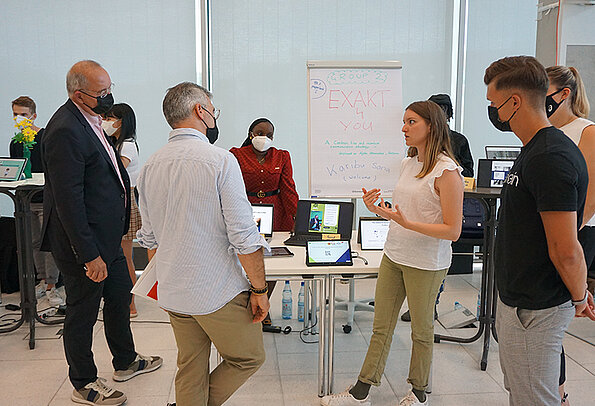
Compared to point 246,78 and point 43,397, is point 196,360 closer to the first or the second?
point 43,397

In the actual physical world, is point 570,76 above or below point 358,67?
below

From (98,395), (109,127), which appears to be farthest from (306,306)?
(109,127)

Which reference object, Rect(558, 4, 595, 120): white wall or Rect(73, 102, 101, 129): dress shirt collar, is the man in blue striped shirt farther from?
Rect(558, 4, 595, 120): white wall

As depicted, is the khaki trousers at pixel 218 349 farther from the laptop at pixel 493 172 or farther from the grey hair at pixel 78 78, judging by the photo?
the laptop at pixel 493 172

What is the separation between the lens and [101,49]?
194 inches

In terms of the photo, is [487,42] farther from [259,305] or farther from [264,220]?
[259,305]

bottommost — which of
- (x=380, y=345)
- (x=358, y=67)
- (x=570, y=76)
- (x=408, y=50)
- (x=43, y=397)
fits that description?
(x=43, y=397)

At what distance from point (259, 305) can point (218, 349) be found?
0.24m

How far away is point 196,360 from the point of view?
6.71 ft

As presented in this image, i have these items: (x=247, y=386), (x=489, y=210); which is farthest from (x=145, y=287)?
(x=489, y=210)

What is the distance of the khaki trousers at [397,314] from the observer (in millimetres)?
2410

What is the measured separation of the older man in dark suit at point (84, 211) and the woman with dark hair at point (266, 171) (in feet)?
3.19

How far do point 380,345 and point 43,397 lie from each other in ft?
5.76

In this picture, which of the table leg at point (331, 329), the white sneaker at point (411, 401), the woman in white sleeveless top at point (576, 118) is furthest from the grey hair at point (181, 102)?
the white sneaker at point (411, 401)
